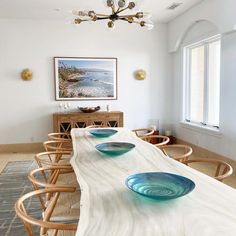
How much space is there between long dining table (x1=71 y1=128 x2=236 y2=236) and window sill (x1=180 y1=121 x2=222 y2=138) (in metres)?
3.27

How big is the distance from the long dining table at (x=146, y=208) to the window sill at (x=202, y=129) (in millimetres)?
3275

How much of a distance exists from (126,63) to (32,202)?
4301mm

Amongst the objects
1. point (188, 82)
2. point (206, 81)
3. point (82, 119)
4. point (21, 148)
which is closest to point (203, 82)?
point (206, 81)

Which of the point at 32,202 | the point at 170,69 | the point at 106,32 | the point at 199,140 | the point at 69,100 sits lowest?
the point at 32,202

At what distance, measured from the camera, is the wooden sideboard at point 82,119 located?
6230 mm

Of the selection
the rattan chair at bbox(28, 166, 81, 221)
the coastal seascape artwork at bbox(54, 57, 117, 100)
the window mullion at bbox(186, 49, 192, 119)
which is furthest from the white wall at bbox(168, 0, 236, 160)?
the rattan chair at bbox(28, 166, 81, 221)

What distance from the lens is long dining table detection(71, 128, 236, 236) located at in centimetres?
118

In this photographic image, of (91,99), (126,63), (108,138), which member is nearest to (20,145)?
(91,99)

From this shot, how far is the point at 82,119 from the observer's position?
20.6 feet

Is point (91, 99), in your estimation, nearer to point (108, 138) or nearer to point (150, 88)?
point (150, 88)

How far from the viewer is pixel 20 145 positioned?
258 inches

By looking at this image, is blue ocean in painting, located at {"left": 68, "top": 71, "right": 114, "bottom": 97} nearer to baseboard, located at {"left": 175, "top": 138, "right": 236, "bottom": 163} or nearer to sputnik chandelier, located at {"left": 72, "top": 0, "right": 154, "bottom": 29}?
baseboard, located at {"left": 175, "top": 138, "right": 236, "bottom": 163}

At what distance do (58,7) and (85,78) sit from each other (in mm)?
1683

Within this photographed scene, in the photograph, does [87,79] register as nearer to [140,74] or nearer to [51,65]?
[51,65]
